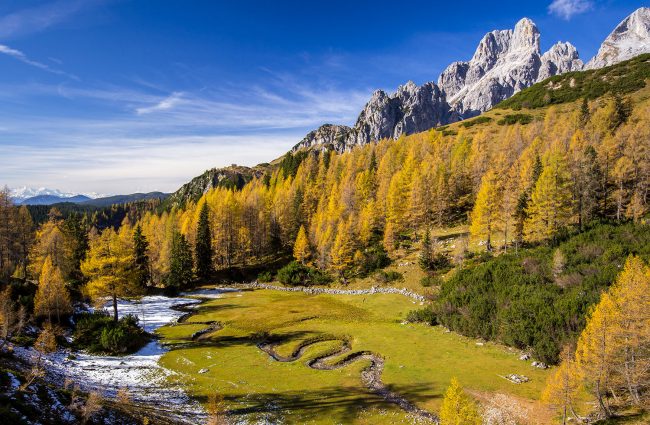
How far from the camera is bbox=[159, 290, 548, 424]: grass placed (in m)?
27.6

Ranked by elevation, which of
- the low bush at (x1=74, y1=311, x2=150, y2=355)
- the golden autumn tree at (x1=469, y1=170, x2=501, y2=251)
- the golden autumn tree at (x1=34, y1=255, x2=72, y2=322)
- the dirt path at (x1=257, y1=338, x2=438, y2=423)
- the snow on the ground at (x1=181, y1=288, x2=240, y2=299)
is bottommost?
the snow on the ground at (x1=181, y1=288, x2=240, y2=299)

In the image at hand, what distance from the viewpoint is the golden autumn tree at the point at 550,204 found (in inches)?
2282

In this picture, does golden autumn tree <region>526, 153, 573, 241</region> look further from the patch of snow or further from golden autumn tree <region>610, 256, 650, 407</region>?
the patch of snow

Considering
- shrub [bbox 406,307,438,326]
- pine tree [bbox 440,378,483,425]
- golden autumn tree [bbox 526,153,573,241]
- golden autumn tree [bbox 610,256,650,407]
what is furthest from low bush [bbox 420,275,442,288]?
pine tree [bbox 440,378,483,425]

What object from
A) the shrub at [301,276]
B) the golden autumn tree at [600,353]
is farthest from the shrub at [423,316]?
the shrub at [301,276]

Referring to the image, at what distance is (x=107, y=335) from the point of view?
121 ft

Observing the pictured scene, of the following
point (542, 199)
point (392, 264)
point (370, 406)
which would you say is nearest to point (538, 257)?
point (542, 199)

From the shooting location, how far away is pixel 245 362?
37.2 meters

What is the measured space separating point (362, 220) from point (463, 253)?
2822 cm

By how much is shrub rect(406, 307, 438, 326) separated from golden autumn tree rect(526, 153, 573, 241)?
2496cm

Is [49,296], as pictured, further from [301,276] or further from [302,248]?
[302,248]

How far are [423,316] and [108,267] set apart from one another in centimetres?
4346

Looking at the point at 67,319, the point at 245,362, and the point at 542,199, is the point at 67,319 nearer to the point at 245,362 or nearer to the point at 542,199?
the point at 245,362

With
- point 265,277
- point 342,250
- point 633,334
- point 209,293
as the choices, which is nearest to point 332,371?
point 633,334
